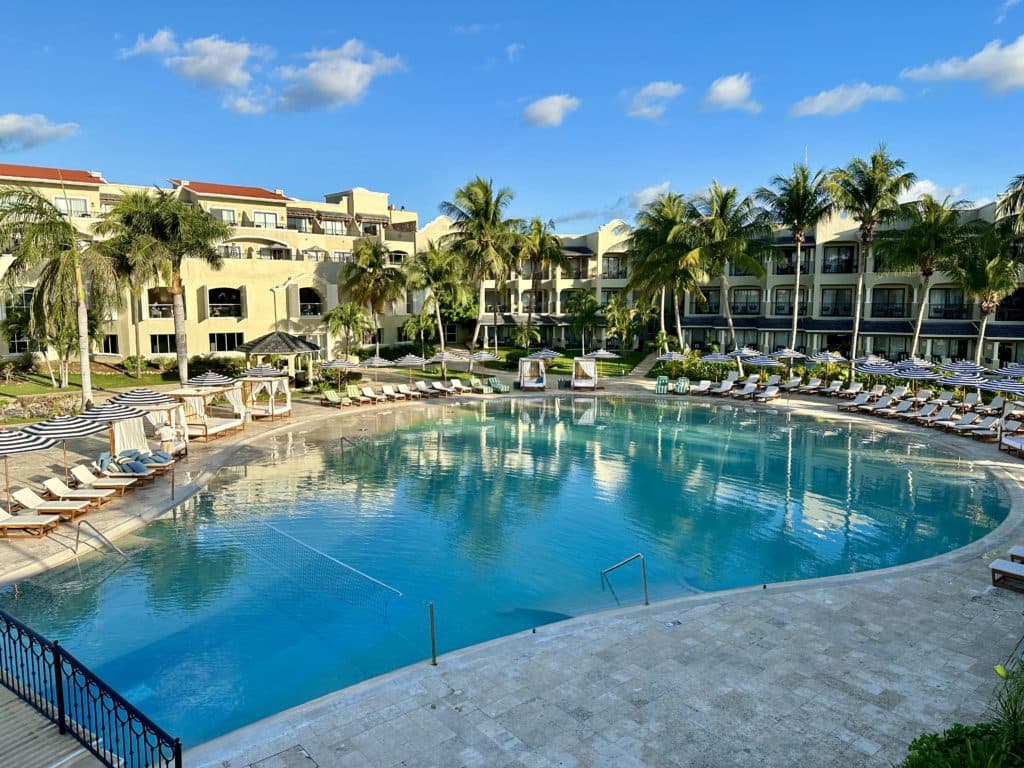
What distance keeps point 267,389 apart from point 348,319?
11.4 metres

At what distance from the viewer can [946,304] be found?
47.1m

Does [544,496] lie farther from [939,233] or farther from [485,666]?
[939,233]

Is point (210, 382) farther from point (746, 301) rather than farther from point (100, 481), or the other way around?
point (746, 301)

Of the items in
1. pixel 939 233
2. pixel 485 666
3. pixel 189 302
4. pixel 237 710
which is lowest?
pixel 237 710

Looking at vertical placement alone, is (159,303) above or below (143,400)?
above

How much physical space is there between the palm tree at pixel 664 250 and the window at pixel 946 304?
16006mm

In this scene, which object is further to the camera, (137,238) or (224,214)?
(224,214)

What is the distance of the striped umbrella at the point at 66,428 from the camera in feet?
59.9

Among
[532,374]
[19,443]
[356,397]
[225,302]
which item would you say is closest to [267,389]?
[356,397]

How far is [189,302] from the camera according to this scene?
44.8m

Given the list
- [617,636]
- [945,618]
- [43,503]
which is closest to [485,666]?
[617,636]

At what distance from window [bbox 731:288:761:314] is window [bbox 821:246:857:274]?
6.03 meters

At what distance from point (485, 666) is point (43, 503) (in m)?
13.7

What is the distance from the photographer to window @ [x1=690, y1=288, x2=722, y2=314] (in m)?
58.5
